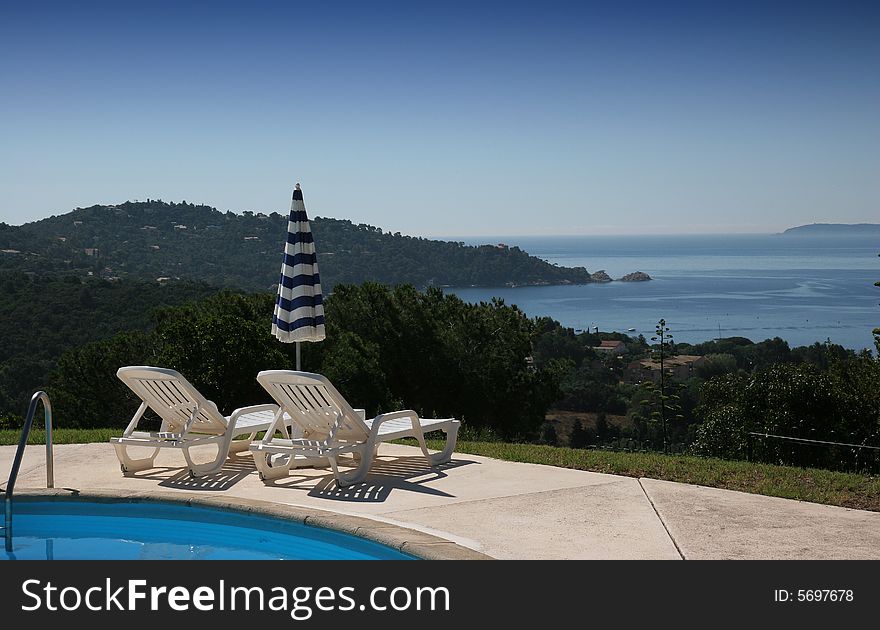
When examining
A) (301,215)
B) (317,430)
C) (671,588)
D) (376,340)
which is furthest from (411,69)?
(671,588)

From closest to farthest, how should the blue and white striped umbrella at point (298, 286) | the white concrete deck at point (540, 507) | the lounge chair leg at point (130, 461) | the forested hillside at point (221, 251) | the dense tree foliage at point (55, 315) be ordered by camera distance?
the white concrete deck at point (540, 507) → the lounge chair leg at point (130, 461) → the blue and white striped umbrella at point (298, 286) → the dense tree foliage at point (55, 315) → the forested hillside at point (221, 251)

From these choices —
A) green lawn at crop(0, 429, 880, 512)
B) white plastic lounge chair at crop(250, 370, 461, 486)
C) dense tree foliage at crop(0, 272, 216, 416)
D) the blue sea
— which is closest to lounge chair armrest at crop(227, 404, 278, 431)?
white plastic lounge chair at crop(250, 370, 461, 486)

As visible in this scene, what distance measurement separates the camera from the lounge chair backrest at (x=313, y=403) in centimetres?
633

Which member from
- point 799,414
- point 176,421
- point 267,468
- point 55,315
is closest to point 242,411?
point 176,421

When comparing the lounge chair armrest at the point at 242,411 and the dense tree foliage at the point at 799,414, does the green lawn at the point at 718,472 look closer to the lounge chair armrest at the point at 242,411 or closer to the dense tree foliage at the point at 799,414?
the lounge chair armrest at the point at 242,411

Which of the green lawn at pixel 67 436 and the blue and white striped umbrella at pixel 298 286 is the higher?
the blue and white striped umbrella at pixel 298 286

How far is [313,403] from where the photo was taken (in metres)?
6.61

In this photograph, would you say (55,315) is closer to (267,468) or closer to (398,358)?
(398,358)

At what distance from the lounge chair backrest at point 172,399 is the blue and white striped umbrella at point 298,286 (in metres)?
0.95

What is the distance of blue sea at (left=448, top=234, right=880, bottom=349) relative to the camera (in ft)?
178

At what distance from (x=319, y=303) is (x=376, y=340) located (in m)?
10.3

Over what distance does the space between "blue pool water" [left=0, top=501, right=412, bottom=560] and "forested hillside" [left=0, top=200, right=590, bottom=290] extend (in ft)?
103

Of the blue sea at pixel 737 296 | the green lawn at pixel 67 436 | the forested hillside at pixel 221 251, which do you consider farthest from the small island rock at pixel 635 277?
the green lawn at pixel 67 436

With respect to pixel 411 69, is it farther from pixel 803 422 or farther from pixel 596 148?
pixel 596 148
